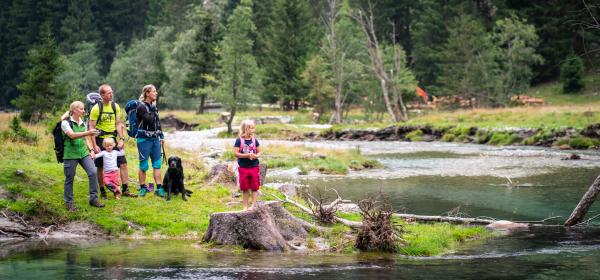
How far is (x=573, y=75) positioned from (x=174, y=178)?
59.1 meters

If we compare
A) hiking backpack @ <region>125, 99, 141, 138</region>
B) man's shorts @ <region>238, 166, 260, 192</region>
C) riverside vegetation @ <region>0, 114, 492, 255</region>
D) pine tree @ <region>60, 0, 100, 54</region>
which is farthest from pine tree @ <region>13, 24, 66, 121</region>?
pine tree @ <region>60, 0, 100, 54</region>

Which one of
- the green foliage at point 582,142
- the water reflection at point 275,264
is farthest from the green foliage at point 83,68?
the water reflection at point 275,264

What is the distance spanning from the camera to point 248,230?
11609 mm

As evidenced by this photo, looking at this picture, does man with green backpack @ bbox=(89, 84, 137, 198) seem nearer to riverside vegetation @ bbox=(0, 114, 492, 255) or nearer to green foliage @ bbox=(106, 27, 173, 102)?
riverside vegetation @ bbox=(0, 114, 492, 255)

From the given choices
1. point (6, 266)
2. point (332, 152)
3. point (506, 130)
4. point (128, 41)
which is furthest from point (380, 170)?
point (128, 41)

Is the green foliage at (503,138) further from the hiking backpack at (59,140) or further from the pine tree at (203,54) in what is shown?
the pine tree at (203,54)

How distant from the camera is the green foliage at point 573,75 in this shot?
64500mm

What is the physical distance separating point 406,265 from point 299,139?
4033 centimetres

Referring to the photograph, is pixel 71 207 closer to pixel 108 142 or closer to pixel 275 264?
pixel 108 142

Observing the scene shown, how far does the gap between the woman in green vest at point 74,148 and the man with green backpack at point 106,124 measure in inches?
35.2

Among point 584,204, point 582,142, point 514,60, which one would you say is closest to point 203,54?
point 514,60

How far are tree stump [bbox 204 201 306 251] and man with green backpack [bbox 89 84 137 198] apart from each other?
3.47 metres

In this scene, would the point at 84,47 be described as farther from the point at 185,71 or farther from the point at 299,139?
the point at 299,139

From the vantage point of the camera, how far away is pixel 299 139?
51.1 metres
